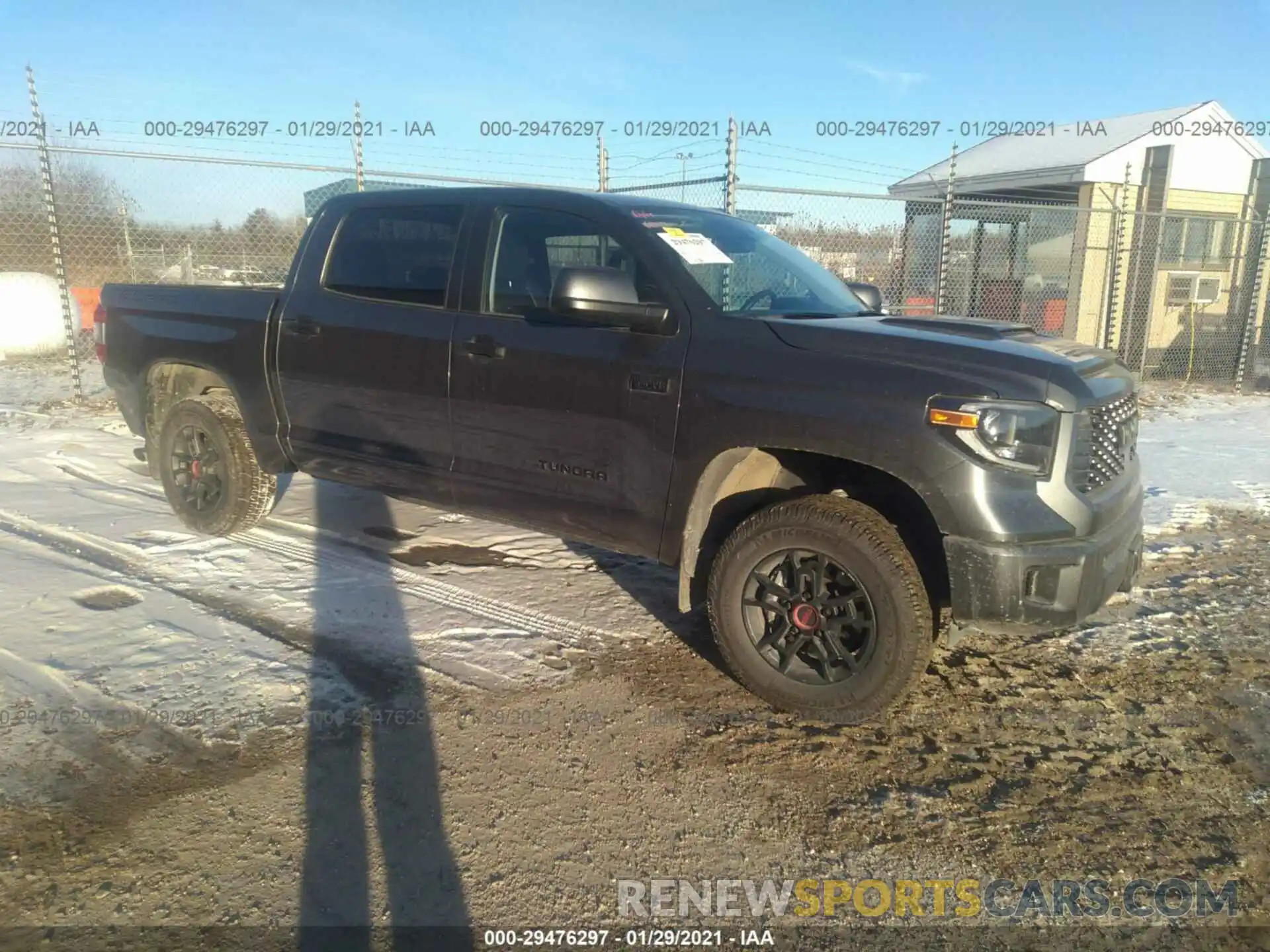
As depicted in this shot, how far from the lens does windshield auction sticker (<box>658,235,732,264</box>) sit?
3.55 metres

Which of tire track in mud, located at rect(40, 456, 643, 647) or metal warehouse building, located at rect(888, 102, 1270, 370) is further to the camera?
metal warehouse building, located at rect(888, 102, 1270, 370)

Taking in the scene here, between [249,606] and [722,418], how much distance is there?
247cm

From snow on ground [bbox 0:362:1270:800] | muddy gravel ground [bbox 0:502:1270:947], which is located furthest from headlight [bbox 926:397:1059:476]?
snow on ground [bbox 0:362:1270:800]

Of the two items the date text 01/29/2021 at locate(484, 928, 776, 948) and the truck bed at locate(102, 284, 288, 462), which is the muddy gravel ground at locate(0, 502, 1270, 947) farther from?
the truck bed at locate(102, 284, 288, 462)

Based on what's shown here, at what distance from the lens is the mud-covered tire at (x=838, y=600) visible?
3.02 metres

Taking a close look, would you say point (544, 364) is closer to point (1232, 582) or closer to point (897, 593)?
point (897, 593)

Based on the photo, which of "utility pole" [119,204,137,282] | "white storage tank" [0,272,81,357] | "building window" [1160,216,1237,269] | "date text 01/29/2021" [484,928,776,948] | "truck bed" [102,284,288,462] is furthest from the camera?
"building window" [1160,216,1237,269]

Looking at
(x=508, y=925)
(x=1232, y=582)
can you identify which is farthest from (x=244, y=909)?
(x=1232, y=582)

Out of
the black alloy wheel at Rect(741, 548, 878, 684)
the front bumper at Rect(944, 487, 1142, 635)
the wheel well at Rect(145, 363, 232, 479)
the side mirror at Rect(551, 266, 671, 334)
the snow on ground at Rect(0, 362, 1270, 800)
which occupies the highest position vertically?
the side mirror at Rect(551, 266, 671, 334)

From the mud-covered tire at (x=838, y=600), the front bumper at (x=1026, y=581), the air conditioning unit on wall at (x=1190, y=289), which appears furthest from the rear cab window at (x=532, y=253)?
the air conditioning unit on wall at (x=1190, y=289)

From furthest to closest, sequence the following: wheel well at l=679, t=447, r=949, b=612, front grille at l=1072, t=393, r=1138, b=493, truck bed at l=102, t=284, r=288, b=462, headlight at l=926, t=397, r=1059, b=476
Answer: truck bed at l=102, t=284, r=288, b=462 → wheel well at l=679, t=447, r=949, b=612 → front grille at l=1072, t=393, r=1138, b=493 → headlight at l=926, t=397, r=1059, b=476

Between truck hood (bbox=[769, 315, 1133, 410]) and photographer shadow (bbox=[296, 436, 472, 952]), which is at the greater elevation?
truck hood (bbox=[769, 315, 1133, 410])

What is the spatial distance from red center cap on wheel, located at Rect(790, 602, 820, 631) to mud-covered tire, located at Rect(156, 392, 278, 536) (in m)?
3.25

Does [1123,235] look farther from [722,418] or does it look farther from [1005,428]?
[722,418]
